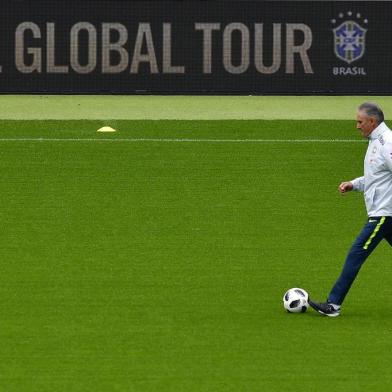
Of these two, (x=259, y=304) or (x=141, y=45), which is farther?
(x=141, y=45)

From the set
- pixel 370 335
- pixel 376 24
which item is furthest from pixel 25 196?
pixel 376 24

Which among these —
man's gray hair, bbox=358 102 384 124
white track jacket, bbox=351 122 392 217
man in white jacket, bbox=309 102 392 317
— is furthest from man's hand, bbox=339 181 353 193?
man's gray hair, bbox=358 102 384 124

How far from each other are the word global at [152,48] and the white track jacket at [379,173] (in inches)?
771

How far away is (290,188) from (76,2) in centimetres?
1077

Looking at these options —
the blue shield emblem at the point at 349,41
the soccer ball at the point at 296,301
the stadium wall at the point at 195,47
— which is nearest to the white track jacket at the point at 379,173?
the soccer ball at the point at 296,301

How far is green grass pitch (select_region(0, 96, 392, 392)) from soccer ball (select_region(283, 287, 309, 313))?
0.15 meters

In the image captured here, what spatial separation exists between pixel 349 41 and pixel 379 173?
20018mm

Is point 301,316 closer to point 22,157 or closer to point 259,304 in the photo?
point 259,304

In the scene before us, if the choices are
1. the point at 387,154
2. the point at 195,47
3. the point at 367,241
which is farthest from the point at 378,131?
the point at 195,47

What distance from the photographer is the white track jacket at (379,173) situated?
44.2 feet

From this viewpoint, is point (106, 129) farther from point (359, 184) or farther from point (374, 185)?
point (374, 185)

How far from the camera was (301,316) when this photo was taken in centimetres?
1413

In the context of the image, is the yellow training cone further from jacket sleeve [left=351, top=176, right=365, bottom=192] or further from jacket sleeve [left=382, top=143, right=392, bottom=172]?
jacket sleeve [left=382, top=143, right=392, bottom=172]

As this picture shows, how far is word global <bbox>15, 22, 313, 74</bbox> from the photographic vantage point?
107 feet
